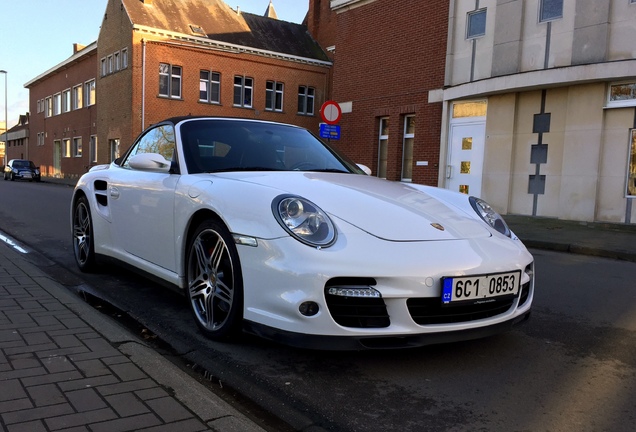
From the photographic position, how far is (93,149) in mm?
37469

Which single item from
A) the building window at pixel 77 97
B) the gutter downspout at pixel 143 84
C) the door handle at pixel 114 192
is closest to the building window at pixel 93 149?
the building window at pixel 77 97

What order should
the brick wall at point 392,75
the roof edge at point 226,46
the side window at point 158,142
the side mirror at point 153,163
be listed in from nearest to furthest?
1. the side mirror at point 153,163
2. the side window at point 158,142
3. the brick wall at point 392,75
4. the roof edge at point 226,46

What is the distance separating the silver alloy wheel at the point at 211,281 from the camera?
334 centimetres

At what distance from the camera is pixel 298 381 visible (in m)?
2.96

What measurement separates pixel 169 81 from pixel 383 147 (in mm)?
17801

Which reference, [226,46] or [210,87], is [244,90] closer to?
[210,87]

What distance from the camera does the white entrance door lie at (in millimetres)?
14719

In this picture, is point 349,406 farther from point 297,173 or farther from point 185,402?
point 297,173

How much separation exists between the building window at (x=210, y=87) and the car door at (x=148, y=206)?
28540 mm

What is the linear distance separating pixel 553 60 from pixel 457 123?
3.26 m

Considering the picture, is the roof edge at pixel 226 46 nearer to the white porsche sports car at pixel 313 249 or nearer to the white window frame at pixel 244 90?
the white window frame at pixel 244 90

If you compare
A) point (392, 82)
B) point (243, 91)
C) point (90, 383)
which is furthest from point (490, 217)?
point (243, 91)

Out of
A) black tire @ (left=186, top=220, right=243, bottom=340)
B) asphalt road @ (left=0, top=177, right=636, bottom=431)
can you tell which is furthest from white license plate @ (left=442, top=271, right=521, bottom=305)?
black tire @ (left=186, top=220, right=243, bottom=340)

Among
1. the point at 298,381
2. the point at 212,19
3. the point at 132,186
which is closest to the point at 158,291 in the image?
the point at 132,186
